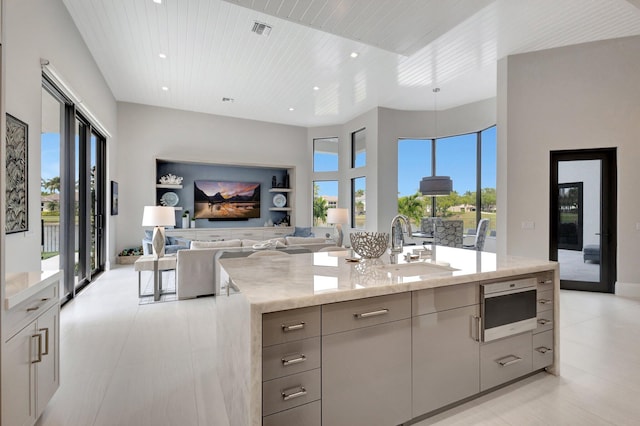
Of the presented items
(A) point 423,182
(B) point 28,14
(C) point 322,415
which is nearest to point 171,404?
(C) point 322,415

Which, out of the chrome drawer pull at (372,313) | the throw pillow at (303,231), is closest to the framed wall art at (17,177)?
the chrome drawer pull at (372,313)

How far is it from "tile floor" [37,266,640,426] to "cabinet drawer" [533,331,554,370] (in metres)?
0.12

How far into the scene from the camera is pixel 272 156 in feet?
28.3

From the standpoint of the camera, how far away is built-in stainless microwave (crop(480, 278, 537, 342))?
1896 millimetres

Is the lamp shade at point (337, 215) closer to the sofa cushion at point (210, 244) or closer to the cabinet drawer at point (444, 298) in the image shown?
the sofa cushion at point (210, 244)

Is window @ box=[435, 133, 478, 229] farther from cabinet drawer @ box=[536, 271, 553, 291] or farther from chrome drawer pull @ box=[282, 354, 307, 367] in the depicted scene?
chrome drawer pull @ box=[282, 354, 307, 367]

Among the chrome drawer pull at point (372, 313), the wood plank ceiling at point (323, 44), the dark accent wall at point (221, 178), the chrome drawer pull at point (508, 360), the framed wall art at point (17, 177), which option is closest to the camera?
the chrome drawer pull at point (372, 313)

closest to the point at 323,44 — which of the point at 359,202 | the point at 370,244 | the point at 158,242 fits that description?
the point at 370,244

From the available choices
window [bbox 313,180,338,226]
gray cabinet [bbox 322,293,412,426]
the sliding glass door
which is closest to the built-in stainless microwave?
gray cabinet [bbox 322,293,412,426]

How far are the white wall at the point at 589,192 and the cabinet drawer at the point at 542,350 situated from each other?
344 cm

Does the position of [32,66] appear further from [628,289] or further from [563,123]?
[628,289]

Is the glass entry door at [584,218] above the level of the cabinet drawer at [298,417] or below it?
above

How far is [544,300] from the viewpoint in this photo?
7.26 feet

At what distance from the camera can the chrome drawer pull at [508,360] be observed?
6.52 feet
